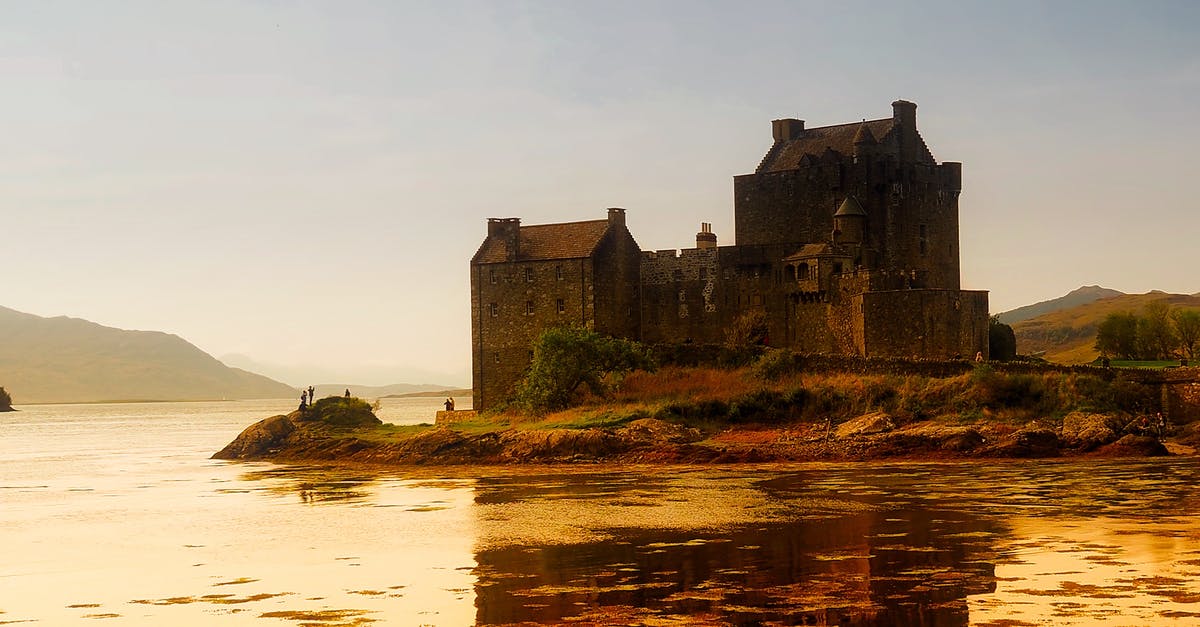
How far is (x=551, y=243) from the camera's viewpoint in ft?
225

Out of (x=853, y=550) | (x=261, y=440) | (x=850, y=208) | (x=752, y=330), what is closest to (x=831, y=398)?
(x=752, y=330)

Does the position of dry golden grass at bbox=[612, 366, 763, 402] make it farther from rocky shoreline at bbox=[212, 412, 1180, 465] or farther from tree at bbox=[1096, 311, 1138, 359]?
tree at bbox=[1096, 311, 1138, 359]

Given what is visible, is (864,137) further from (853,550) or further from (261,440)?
(853,550)

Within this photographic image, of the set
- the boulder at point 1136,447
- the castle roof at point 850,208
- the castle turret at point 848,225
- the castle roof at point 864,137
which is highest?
the castle roof at point 864,137

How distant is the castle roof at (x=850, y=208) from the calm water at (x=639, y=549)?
2182 centimetres

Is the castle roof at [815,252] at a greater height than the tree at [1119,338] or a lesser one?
greater

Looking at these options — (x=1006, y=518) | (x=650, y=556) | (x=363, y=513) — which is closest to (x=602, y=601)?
(x=650, y=556)

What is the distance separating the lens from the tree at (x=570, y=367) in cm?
6056

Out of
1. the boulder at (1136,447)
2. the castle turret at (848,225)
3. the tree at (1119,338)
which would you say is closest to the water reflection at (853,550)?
the boulder at (1136,447)

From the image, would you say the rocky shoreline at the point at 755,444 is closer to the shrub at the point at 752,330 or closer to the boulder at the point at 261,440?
the boulder at the point at 261,440

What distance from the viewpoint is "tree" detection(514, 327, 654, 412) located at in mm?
60562

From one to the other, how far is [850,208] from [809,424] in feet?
51.1

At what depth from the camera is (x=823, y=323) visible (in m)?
63.4

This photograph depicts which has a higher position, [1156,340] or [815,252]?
[815,252]
